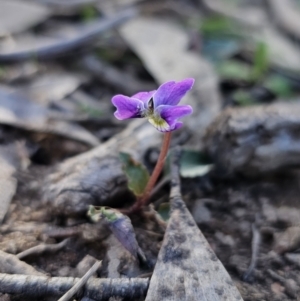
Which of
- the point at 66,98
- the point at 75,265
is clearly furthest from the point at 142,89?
the point at 75,265

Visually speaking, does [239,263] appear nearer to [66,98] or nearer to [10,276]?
[10,276]

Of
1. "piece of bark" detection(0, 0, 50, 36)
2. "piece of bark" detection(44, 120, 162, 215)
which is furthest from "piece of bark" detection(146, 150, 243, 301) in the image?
"piece of bark" detection(0, 0, 50, 36)

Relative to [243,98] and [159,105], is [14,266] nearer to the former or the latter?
[159,105]

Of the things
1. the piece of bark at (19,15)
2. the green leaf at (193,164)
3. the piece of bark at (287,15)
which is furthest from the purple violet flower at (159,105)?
the piece of bark at (287,15)

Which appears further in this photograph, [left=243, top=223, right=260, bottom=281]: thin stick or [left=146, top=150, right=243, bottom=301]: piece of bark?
[left=243, top=223, right=260, bottom=281]: thin stick

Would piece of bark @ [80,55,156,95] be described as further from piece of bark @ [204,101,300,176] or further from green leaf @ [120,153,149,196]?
green leaf @ [120,153,149,196]
